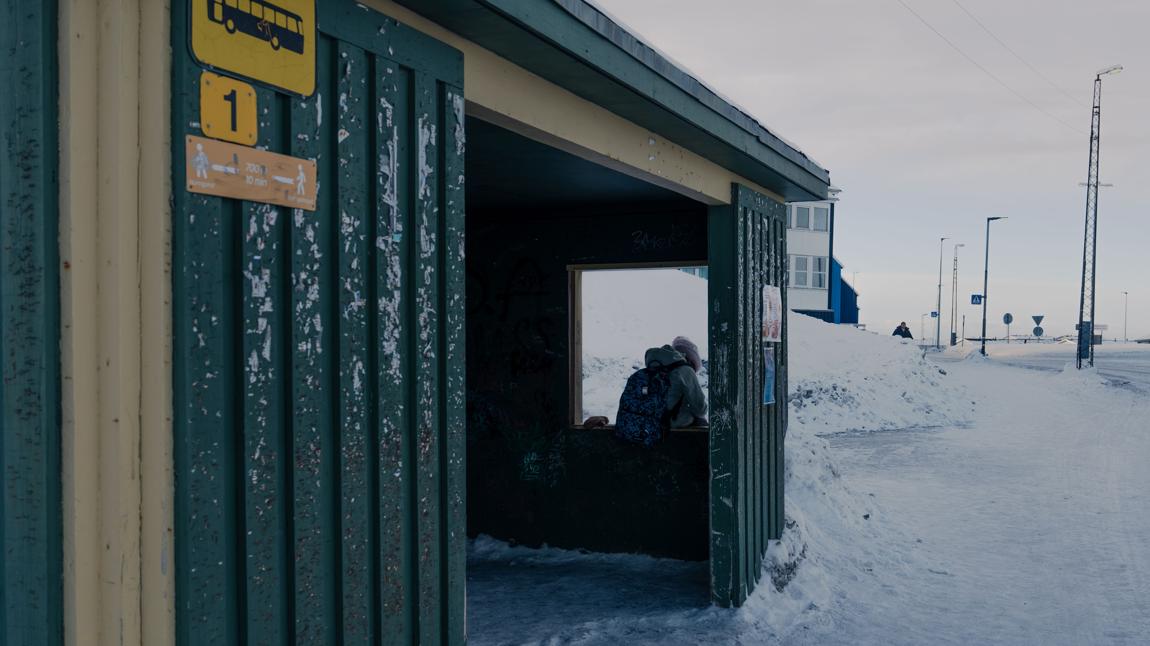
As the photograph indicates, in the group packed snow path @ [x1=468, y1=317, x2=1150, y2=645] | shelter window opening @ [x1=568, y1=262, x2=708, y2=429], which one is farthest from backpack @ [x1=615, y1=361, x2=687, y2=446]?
packed snow path @ [x1=468, y1=317, x2=1150, y2=645]

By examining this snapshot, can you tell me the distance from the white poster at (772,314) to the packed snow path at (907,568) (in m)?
1.63

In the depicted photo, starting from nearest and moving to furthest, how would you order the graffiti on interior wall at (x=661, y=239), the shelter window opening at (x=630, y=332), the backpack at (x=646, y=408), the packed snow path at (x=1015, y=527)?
1. the packed snow path at (x=1015, y=527)
2. the graffiti on interior wall at (x=661, y=239)
3. the backpack at (x=646, y=408)
4. the shelter window opening at (x=630, y=332)

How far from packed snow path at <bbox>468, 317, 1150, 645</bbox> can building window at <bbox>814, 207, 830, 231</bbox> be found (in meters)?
28.2

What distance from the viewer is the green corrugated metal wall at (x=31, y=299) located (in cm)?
224

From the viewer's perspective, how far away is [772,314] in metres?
7.67

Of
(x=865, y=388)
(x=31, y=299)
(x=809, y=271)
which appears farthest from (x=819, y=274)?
(x=31, y=299)

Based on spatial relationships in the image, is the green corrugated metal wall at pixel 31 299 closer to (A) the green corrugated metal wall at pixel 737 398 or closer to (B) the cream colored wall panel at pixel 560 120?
(B) the cream colored wall panel at pixel 560 120

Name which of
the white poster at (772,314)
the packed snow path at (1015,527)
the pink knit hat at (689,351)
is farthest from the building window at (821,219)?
the pink knit hat at (689,351)

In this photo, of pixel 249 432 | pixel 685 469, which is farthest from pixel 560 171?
pixel 249 432

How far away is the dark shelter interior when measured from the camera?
775 centimetres

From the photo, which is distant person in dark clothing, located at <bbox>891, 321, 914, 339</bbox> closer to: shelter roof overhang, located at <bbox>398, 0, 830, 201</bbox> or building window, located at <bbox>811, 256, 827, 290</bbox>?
building window, located at <bbox>811, 256, 827, 290</bbox>

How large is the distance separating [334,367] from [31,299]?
0.93 m

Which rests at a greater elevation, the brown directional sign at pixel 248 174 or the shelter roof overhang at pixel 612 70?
the shelter roof overhang at pixel 612 70

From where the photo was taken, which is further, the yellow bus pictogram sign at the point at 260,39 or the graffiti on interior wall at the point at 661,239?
the graffiti on interior wall at the point at 661,239
